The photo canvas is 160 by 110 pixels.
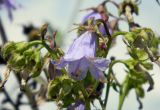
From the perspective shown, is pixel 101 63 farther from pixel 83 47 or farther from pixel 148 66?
pixel 148 66

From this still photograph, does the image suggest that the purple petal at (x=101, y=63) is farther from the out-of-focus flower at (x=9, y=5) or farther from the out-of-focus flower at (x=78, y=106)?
the out-of-focus flower at (x=9, y=5)

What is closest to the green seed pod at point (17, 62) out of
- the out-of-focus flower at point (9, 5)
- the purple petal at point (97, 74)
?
the purple petal at point (97, 74)

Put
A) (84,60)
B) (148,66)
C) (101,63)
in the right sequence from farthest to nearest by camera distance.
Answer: (148,66) → (84,60) → (101,63)

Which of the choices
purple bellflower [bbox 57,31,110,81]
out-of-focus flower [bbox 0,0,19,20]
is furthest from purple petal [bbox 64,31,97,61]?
out-of-focus flower [bbox 0,0,19,20]

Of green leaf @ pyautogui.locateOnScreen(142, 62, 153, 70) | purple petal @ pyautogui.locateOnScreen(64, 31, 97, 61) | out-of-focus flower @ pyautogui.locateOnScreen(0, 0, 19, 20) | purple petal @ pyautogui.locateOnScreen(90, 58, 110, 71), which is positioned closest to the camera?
purple petal @ pyautogui.locateOnScreen(90, 58, 110, 71)

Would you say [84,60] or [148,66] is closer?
[84,60]

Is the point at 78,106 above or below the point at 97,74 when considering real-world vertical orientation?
below

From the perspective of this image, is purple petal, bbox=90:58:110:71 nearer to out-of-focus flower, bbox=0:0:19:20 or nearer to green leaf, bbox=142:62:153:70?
green leaf, bbox=142:62:153:70

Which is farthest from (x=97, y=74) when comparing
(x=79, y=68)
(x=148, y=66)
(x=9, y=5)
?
(x=9, y=5)

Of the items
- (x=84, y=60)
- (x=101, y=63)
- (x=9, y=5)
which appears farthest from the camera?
(x=9, y=5)
